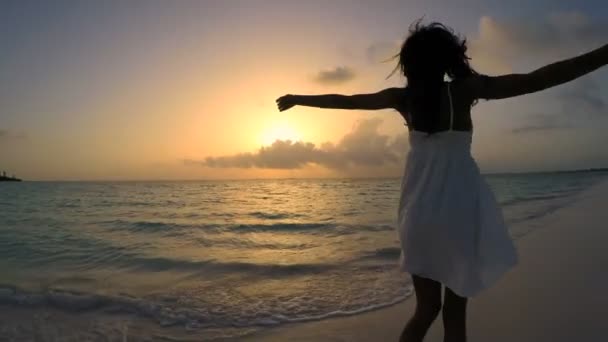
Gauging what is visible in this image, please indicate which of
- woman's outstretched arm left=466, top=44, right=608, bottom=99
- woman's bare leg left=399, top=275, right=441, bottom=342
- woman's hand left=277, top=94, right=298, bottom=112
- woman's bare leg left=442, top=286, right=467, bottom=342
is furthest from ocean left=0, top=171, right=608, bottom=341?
woman's outstretched arm left=466, top=44, right=608, bottom=99

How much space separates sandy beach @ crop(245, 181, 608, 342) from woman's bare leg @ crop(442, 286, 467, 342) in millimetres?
1697

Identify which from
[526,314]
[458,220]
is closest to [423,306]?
[458,220]

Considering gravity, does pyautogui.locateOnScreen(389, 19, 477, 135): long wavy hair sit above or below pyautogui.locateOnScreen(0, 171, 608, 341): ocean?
above

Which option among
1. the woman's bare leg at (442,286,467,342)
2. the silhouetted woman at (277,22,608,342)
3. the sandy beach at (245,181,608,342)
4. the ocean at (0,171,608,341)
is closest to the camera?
the silhouetted woman at (277,22,608,342)

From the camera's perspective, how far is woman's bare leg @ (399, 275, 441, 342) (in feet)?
8.35

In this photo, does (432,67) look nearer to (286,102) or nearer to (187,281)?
(286,102)

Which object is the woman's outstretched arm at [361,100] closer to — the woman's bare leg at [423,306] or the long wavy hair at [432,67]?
the long wavy hair at [432,67]

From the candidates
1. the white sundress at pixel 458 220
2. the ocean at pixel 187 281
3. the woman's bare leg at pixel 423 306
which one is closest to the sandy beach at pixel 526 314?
the ocean at pixel 187 281

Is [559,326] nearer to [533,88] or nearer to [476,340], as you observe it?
[476,340]

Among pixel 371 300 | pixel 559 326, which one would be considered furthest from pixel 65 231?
pixel 559 326

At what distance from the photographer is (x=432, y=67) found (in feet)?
7.48

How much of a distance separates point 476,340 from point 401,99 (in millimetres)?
2799

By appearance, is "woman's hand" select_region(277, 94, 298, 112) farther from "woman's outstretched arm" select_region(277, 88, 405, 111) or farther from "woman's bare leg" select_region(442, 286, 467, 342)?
"woman's bare leg" select_region(442, 286, 467, 342)

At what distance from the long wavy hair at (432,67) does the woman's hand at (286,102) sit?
2.28ft
